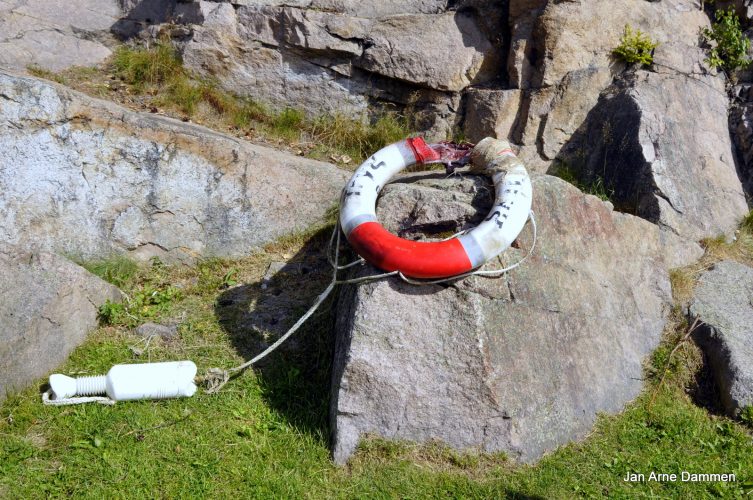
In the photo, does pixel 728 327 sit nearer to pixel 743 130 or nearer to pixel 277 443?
pixel 743 130

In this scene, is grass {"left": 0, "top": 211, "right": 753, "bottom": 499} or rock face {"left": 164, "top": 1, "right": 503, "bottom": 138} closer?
grass {"left": 0, "top": 211, "right": 753, "bottom": 499}

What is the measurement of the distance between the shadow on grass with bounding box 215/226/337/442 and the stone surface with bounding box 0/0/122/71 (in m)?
2.76

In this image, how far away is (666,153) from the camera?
4.91 metres

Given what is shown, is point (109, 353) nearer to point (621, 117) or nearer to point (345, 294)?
point (345, 294)

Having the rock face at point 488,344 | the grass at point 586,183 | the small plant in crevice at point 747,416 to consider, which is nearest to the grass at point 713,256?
the rock face at point 488,344

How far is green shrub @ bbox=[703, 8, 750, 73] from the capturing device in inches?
222

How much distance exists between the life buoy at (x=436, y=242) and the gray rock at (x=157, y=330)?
1224mm

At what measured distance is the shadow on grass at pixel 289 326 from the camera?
3457 mm

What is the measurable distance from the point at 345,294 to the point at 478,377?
2.90ft

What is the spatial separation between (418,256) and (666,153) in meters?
2.66

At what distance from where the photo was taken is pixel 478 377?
125 inches

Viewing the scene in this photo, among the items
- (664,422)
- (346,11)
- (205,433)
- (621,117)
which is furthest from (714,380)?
(346,11)

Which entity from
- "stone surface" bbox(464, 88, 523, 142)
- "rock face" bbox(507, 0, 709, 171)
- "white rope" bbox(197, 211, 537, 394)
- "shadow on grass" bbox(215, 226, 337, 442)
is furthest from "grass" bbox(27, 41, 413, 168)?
"white rope" bbox(197, 211, 537, 394)

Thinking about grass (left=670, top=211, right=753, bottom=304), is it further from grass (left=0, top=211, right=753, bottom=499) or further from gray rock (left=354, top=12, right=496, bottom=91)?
gray rock (left=354, top=12, right=496, bottom=91)
